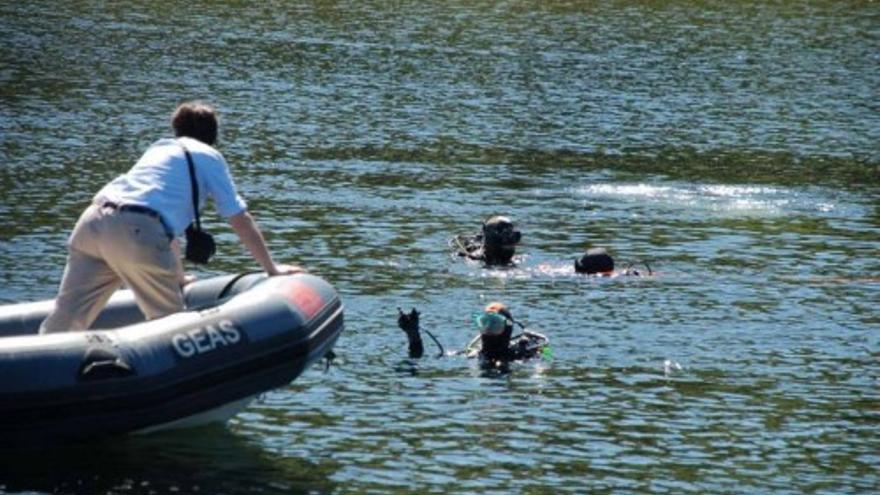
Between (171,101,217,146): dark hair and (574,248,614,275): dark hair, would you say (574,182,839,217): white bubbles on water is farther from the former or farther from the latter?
(171,101,217,146): dark hair

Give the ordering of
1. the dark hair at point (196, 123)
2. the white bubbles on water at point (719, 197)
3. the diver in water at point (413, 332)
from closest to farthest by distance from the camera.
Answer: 1. the dark hair at point (196, 123)
2. the diver in water at point (413, 332)
3. the white bubbles on water at point (719, 197)

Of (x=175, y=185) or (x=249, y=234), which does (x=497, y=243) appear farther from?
(x=175, y=185)

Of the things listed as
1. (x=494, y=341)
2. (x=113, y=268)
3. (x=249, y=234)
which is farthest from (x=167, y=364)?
(x=494, y=341)

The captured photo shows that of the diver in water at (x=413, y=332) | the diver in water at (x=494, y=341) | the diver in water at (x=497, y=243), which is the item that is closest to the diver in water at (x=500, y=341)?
the diver in water at (x=494, y=341)

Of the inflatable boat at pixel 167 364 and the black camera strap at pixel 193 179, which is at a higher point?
the black camera strap at pixel 193 179

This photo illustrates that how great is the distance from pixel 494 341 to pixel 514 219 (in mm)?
9937

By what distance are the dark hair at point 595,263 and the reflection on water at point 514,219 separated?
0.18 m

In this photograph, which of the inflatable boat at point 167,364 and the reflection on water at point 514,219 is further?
the reflection on water at point 514,219

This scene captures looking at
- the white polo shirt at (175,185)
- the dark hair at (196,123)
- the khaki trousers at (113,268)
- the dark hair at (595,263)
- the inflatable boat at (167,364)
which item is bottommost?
the dark hair at (595,263)

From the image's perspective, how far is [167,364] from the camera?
1692cm

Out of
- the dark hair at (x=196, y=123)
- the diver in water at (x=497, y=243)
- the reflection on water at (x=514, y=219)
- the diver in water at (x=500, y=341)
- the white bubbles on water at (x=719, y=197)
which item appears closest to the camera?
the dark hair at (x=196, y=123)

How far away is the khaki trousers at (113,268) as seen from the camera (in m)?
17.1

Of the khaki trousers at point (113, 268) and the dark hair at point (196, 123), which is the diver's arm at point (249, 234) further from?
the dark hair at point (196, 123)

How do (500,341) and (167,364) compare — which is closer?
(167,364)
